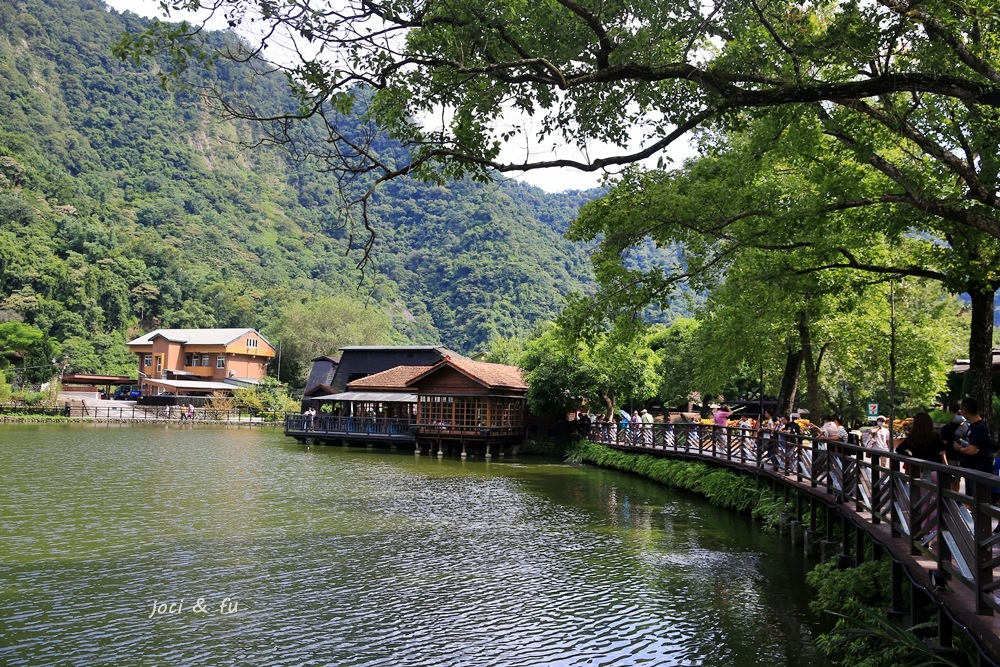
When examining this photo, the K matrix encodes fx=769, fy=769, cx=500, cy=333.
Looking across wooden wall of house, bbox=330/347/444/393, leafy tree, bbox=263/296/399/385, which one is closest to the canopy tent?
leafy tree, bbox=263/296/399/385

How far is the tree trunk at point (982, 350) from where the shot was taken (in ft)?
45.9

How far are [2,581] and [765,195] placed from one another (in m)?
13.7

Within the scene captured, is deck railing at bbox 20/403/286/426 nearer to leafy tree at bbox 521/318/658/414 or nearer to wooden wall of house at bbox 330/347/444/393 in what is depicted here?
wooden wall of house at bbox 330/347/444/393

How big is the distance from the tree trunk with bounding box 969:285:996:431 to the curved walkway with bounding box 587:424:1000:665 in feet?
9.62

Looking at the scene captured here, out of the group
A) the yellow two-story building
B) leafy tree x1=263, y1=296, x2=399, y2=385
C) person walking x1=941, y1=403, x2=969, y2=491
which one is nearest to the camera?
person walking x1=941, y1=403, x2=969, y2=491

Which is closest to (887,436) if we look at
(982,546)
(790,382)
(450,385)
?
(790,382)

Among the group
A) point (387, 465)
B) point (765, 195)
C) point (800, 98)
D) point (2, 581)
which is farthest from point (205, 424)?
point (800, 98)

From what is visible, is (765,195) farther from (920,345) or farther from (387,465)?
(387,465)

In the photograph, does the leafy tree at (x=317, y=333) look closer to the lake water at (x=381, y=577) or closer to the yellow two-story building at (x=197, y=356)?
the yellow two-story building at (x=197, y=356)

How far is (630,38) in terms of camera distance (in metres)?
9.20

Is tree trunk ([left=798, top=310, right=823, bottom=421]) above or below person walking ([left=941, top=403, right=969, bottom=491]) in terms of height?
above

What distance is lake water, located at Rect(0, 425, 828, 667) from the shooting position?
9.20 meters

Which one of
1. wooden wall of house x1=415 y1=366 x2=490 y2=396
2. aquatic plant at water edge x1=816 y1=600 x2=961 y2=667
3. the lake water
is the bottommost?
the lake water

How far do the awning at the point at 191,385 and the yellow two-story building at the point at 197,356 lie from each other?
6.79ft
